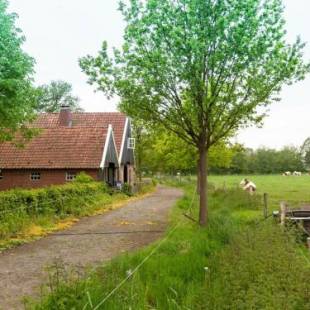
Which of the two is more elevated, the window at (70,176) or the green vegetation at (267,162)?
the green vegetation at (267,162)

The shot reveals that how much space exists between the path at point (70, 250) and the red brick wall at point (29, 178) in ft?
38.7

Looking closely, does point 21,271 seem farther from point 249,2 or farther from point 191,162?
point 191,162

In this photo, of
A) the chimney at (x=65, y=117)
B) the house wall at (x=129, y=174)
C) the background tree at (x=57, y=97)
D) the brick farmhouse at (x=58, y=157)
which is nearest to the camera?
the brick farmhouse at (x=58, y=157)

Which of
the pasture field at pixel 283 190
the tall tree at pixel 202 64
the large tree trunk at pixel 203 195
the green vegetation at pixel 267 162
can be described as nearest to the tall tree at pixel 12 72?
the tall tree at pixel 202 64

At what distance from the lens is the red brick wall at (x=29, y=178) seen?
3152 cm

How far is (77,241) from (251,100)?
7710 mm

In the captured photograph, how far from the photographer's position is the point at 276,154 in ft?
438

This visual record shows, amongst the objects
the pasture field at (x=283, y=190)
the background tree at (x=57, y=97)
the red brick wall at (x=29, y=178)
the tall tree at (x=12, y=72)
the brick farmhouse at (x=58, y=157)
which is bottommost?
the pasture field at (x=283, y=190)

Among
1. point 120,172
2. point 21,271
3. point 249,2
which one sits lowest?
point 21,271

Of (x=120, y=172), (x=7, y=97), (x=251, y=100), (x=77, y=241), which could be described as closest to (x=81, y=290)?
(x=77, y=241)

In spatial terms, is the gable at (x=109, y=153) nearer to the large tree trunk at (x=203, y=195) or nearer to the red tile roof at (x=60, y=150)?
the red tile roof at (x=60, y=150)

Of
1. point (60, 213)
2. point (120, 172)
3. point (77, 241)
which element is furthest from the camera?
point (120, 172)

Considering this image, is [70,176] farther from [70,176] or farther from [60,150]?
[60,150]

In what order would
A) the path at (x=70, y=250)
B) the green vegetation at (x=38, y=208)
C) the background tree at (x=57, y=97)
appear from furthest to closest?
the background tree at (x=57, y=97) → the green vegetation at (x=38, y=208) → the path at (x=70, y=250)
